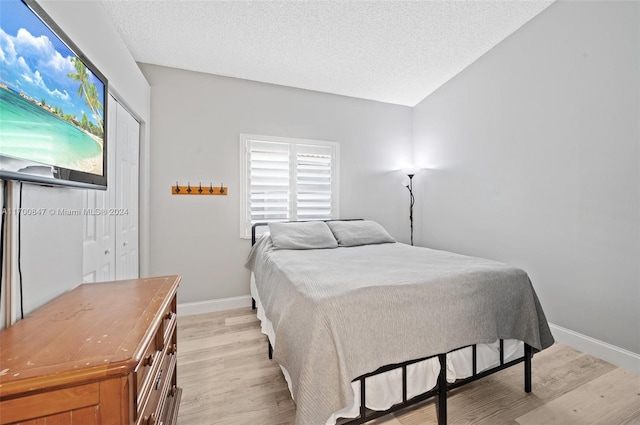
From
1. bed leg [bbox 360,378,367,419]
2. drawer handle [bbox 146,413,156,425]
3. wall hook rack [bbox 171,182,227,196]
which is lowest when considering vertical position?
bed leg [bbox 360,378,367,419]

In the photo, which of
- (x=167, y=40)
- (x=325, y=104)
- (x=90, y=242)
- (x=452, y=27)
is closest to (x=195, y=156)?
(x=167, y=40)

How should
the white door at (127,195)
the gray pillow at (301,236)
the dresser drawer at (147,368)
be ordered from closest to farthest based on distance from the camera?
1. the dresser drawer at (147,368)
2. the white door at (127,195)
3. the gray pillow at (301,236)

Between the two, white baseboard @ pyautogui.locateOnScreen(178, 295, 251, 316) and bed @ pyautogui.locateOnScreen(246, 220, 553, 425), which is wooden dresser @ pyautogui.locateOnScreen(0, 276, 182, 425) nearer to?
bed @ pyautogui.locateOnScreen(246, 220, 553, 425)

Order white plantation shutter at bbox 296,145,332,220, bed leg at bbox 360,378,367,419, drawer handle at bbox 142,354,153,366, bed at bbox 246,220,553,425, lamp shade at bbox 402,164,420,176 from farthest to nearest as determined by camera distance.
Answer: lamp shade at bbox 402,164,420,176, white plantation shutter at bbox 296,145,332,220, bed leg at bbox 360,378,367,419, bed at bbox 246,220,553,425, drawer handle at bbox 142,354,153,366

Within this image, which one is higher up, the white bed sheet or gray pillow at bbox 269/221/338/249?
gray pillow at bbox 269/221/338/249

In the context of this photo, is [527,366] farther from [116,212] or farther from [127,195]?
[127,195]

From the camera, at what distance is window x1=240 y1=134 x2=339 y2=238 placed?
3.04 metres

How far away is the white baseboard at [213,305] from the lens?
2809mm

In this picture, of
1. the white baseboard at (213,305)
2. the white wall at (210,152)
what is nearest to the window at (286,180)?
the white wall at (210,152)

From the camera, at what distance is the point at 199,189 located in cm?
287

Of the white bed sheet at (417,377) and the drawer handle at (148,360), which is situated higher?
the drawer handle at (148,360)

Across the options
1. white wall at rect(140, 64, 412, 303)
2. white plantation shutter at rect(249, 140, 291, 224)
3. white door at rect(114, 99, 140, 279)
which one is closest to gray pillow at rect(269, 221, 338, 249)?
white plantation shutter at rect(249, 140, 291, 224)

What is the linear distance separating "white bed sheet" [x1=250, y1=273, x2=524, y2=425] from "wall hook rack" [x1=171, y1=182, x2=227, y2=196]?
6.51ft

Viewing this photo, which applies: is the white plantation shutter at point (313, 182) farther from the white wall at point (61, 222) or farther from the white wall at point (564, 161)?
the white wall at point (61, 222)
